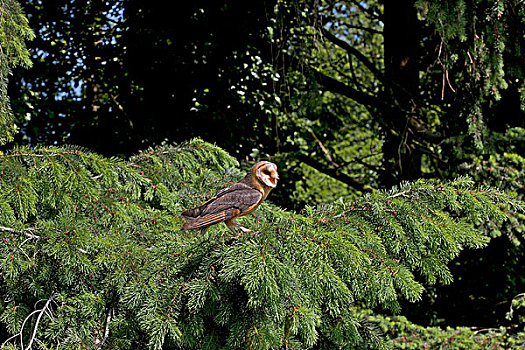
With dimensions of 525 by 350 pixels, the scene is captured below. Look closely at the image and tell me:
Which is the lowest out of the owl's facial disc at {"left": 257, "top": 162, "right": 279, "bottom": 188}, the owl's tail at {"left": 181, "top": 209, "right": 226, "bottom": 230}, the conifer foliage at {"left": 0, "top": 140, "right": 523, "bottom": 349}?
the conifer foliage at {"left": 0, "top": 140, "right": 523, "bottom": 349}

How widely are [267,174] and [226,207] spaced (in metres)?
0.16

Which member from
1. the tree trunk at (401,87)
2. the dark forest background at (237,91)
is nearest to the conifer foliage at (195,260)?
the tree trunk at (401,87)

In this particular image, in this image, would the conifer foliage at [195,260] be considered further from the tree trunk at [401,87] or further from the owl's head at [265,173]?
the tree trunk at [401,87]

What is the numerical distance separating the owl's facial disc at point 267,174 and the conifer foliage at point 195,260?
0.12 metres

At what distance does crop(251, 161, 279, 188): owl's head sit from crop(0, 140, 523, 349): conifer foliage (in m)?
0.12

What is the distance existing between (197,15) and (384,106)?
179cm

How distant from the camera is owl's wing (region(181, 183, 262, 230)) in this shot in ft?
5.64

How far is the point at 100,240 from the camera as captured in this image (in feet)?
6.34

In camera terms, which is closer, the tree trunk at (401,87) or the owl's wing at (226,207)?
the owl's wing at (226,207)

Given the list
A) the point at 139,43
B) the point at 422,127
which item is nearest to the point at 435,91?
the point at 422,127

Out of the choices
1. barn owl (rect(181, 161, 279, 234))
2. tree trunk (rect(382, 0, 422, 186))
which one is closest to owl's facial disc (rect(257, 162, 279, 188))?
barn owl (rect(181, 161, 279, 234))

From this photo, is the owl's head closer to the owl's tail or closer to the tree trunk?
the owl's tail

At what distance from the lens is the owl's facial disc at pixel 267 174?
1.77 m

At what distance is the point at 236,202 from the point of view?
5.67ft
